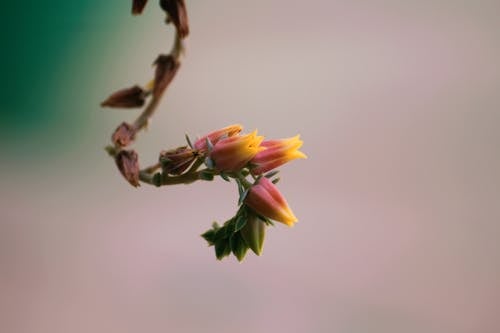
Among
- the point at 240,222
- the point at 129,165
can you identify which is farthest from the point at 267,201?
the point at 129,165

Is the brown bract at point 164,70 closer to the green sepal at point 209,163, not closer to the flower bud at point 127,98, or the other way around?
the flower bud at point 127,98

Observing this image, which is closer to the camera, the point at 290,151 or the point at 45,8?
the point at 290,151

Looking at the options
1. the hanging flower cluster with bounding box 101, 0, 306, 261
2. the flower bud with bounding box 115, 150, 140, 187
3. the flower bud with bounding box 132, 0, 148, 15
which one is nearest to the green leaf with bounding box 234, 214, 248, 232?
the hanging flower cluster with bounding box 101, 0, 306, 261

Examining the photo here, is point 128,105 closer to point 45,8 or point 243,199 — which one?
point 243,199

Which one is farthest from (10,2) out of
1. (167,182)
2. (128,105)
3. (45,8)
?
(167,182)

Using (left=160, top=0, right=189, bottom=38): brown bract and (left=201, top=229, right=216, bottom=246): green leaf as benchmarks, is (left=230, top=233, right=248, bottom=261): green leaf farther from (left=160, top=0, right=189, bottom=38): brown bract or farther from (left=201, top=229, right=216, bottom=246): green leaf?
(left=160, top=0, right=189, bottom=38): brown bract

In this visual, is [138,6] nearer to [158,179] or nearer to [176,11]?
[176,11]
